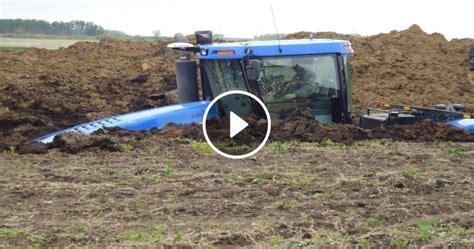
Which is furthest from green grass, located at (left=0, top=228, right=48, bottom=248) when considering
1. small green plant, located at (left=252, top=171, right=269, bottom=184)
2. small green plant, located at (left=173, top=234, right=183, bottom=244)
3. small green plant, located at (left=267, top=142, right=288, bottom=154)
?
small green plant, located at (left=267, top=142, right=288, bottom=154)

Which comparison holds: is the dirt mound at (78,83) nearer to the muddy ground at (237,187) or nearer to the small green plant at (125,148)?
the muddy ground at (237,187)

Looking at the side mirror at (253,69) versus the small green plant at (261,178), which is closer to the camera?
the small green plant at (261,178)

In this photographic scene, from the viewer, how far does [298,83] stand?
1092 centimetres

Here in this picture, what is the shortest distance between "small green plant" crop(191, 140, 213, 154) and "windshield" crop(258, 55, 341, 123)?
1268mm

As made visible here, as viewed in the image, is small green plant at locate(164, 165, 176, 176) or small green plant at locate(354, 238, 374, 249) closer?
small green plant at locate(354, 238, 374, 249)

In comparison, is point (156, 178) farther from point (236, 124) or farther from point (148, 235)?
point (236, 124)

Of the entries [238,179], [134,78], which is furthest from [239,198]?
[134,78]

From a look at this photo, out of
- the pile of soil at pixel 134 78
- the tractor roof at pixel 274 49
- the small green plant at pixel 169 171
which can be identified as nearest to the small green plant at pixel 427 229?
the small green plant at pixel 169 171

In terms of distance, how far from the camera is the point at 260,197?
7.08m

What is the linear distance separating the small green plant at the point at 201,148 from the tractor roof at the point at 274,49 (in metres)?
1.45

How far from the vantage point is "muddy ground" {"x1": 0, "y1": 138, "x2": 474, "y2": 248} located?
5.65 m

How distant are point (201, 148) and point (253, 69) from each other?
1.37m

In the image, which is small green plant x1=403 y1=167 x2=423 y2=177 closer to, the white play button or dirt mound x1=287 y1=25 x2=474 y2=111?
the white play button

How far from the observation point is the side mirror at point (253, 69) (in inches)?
416
